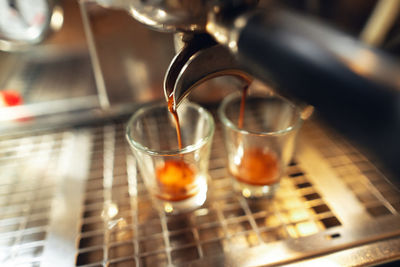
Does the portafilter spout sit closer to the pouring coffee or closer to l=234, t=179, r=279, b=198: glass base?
the pouring coffee

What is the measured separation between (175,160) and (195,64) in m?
0.15

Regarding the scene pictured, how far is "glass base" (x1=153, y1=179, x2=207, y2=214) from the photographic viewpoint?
44cm

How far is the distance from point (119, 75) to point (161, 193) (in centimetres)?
23

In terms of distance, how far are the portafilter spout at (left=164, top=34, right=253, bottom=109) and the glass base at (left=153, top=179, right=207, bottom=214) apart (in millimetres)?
176

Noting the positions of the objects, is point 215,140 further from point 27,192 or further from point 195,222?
point 27,192

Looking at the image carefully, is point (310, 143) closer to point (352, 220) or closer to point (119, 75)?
point (352, 220)

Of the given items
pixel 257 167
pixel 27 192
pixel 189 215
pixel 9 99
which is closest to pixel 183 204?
pixel 189 215

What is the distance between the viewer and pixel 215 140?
56cm

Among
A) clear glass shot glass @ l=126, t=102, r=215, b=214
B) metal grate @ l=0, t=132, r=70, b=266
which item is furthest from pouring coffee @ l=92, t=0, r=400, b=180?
metal grate @ l=0, t=132, r=70, b=266

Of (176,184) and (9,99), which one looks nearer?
(176,184)

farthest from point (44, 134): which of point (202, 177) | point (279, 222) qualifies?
point (279, 222)

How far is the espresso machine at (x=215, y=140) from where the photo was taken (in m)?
0.18

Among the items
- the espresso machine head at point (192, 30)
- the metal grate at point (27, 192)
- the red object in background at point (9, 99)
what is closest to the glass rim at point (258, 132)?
the espresso machine head at point (192, 30)

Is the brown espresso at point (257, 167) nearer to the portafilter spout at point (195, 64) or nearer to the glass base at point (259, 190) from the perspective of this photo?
the glass base at point (259, 190)
